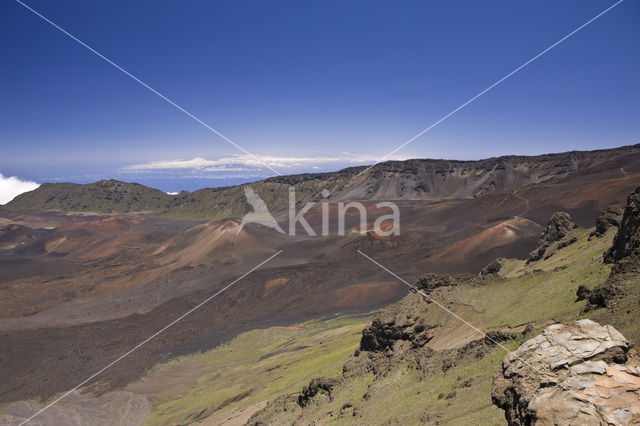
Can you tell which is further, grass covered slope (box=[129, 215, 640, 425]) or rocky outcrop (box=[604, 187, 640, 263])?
rocky outcrop (box=[604, 187, 640, 263])

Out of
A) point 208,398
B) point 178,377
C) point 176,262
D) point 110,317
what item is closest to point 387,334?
point 208,398

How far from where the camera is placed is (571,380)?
7598 mm

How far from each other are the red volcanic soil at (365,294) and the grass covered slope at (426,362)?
2431 cm

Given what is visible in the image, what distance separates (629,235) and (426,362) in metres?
A: 11.1

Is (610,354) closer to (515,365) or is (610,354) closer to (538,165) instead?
(515,365)

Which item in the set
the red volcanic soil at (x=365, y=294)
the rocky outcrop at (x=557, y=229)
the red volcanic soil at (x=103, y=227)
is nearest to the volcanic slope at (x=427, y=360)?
the rocky outcrop at (x=557, y=229)

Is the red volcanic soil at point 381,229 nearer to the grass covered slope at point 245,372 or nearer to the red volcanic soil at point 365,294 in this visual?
the red volcanic soil at point 365,294

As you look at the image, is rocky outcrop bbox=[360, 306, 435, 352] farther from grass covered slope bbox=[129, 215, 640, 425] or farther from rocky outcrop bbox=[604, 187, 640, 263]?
rocky outcrop bbox=[604, 187, 640, 263]

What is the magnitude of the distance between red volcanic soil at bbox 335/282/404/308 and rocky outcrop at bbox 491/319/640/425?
46.2 meters

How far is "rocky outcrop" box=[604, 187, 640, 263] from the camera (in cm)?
1543

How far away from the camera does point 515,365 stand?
9.34 metres

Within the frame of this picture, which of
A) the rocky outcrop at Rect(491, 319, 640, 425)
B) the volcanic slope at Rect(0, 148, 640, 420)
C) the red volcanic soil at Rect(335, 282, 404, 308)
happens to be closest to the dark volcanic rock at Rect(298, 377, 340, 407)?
the volcanic slope at Rect(0, 148, 640, 420)

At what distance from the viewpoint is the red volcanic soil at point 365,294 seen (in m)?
55.6

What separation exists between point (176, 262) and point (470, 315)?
80.2 metres
